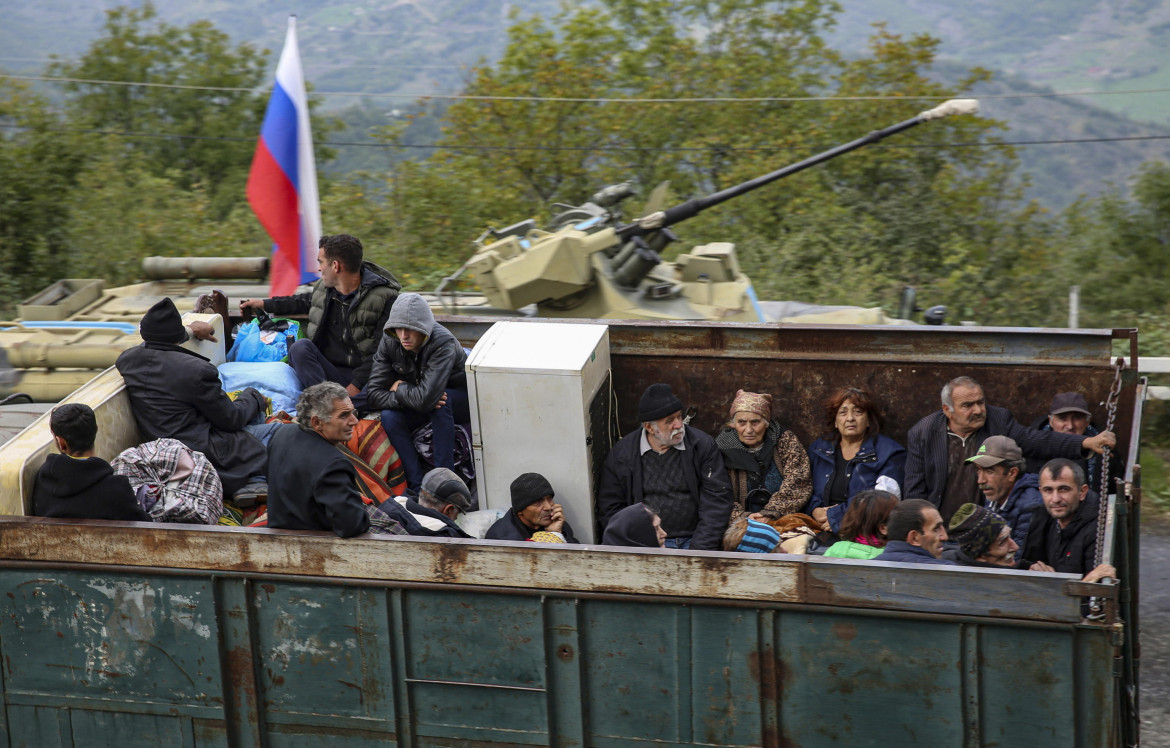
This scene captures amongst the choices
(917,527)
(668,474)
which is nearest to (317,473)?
(668,474)

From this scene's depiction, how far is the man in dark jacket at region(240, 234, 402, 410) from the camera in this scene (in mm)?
6242

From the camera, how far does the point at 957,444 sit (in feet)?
18.4

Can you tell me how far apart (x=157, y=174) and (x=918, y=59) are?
1373cm

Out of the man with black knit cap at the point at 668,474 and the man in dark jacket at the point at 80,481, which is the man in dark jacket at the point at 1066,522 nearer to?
the man with black knit cap at the point at 668,474

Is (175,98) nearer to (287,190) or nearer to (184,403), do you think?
(287,190)

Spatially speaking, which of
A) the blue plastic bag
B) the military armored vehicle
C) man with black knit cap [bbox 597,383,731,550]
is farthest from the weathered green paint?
the military armored vehicle

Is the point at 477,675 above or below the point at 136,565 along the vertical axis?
below

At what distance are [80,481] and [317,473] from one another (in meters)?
1.04

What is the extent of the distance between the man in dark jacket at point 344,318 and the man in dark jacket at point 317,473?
5.31ft

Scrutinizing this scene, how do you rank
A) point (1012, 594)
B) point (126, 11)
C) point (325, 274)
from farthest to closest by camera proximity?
point (126, 11) < point (325, 274) < point (1012, 594)

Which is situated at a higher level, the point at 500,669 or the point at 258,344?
the point at 258,344

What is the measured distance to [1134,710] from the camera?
4.41 meters

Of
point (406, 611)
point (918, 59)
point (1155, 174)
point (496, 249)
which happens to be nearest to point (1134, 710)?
point (406, 611)

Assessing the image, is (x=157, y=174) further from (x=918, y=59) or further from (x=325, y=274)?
Result: (x=325, y=274)
